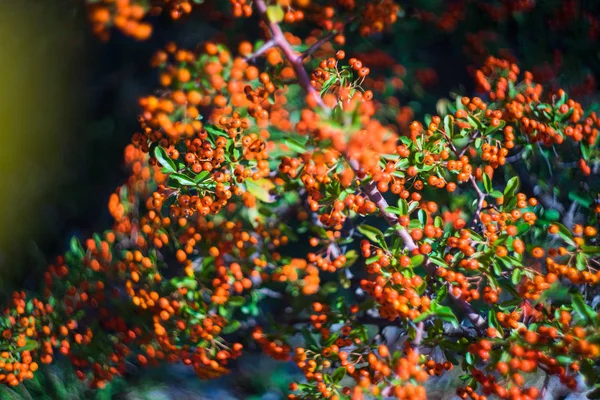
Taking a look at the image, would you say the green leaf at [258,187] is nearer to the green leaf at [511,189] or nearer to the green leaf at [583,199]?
the green leaf at [511,189]

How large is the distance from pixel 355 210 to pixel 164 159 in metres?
0.49

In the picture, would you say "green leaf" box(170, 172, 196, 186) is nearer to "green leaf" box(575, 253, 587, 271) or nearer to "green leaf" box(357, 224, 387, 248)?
"green leaf" box(357, 224, 387, 248)

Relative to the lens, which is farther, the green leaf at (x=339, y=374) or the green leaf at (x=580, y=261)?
the green leaf at (x=339, y=374)

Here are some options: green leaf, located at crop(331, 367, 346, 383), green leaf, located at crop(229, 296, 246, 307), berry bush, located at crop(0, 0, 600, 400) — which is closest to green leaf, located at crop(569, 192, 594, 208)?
berry bush, located at crop(0, 0, 600, 400)

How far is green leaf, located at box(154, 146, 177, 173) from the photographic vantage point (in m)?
1.22

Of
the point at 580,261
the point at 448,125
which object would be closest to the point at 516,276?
the point at 580,261

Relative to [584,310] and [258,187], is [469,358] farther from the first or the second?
[258,187]

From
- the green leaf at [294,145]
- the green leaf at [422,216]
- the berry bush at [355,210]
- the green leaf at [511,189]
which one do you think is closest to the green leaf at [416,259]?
the berry bush at [355,210]

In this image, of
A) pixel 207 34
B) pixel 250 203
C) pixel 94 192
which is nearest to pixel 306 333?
pixel 250 203

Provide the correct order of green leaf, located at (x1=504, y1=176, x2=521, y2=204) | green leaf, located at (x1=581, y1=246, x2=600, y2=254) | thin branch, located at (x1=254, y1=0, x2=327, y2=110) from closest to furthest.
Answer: thin branch, located at (x1=254, y1=0, x2=327, y2=110), green leaf, located at (x1=581, y1=246, x2=600, y2=254), green leaf, located at (x1=504, y1=176, x2=521, y2=204)

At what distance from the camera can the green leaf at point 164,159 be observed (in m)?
1.22

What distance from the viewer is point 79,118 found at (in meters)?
3.11

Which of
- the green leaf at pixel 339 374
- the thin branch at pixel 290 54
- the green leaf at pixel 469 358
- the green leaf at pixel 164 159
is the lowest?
the green leaf at pixel 339 374

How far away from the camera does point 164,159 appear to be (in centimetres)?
124
